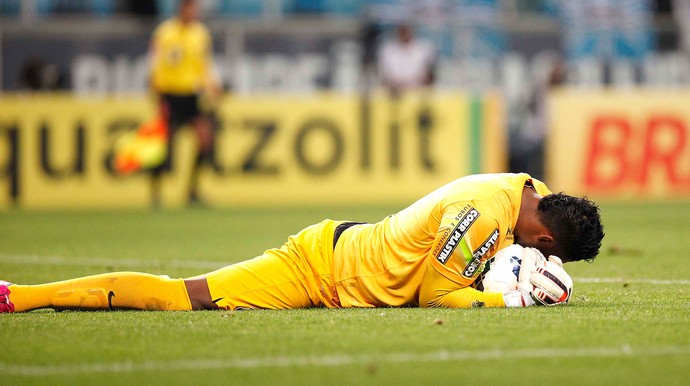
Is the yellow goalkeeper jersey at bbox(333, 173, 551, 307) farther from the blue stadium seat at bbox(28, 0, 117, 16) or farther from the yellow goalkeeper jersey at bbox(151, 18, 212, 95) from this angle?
the blue stadium seat at bbox(28, 0, 117, 16)

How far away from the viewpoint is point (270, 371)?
5238 millimetres

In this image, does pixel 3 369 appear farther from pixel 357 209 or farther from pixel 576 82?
pixel 576 82

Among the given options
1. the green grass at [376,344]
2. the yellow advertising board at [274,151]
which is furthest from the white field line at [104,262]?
the yellow advertising board at [274,151]

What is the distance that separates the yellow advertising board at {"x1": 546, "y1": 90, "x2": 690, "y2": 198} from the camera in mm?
19609

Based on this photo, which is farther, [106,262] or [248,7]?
[248,7]

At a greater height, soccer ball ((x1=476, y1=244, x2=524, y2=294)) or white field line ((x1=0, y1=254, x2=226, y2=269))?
soccer ball ((x1=476, y1=244, x2=524, y2=294))

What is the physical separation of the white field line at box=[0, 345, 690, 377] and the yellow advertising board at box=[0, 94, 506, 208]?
43.6ft

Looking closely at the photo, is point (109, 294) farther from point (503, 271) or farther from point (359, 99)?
point (359, 99)

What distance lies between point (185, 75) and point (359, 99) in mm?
2638

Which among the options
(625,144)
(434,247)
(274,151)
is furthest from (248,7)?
(434,247)

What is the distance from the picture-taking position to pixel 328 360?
5477mm

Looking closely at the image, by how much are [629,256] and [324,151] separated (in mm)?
8278

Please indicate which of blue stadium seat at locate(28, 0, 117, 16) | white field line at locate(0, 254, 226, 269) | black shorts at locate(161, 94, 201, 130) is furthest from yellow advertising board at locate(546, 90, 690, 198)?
white field line at locate(0, 254, 226, 269)

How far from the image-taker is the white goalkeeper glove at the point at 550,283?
6.90m
